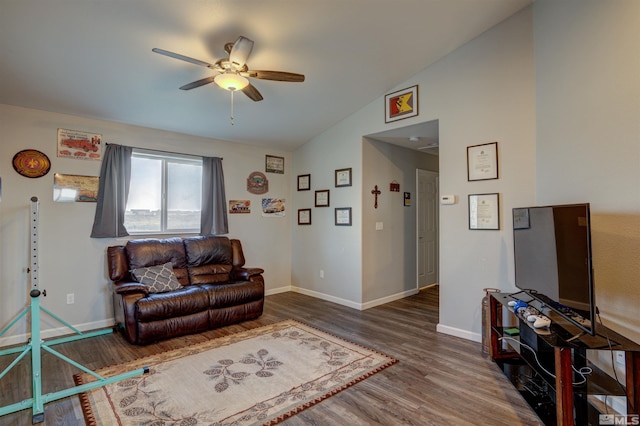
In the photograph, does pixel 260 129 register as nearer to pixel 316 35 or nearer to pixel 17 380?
pixel 316 35

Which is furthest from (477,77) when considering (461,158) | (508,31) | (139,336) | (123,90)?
(139,336)

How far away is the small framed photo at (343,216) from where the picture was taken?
4.77 meters

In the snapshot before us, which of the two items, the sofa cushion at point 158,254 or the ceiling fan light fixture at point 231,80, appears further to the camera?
the sofa cushion at point 158,254

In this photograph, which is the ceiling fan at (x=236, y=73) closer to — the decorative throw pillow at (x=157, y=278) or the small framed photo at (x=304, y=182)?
the decorative throw pillow at (x=157, y=278)

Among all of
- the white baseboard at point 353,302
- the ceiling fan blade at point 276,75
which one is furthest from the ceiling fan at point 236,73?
the white baseboard at point 353,302

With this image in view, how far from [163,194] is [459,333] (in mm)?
4224

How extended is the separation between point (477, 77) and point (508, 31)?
0.49m

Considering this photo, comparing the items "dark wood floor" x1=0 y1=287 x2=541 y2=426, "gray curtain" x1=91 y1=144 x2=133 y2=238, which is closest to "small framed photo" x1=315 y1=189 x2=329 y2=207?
"dark wood floor" x1=0 y1=287 x2=541 y2=426

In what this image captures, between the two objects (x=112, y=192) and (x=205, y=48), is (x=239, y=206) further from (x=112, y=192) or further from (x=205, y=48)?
(x=205, y=48)

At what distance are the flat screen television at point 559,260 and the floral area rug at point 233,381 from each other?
54.9 inches

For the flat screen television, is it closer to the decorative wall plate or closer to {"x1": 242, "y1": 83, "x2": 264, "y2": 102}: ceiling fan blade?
{"x1": 242, "y1": 83, "x2": 264, "y2": 102}: ceiling fan blade

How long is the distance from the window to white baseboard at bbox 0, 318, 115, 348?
116cm

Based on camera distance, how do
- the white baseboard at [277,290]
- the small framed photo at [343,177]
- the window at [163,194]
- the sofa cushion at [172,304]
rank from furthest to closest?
the white baseboard at [277,290], the small framed photo at [343,177], the window at [163,194], the sofa cushion at [172,304]

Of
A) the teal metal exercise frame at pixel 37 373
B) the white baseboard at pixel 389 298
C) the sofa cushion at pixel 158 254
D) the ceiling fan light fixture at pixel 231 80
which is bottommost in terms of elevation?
the white baseboard at pixel 389 298
